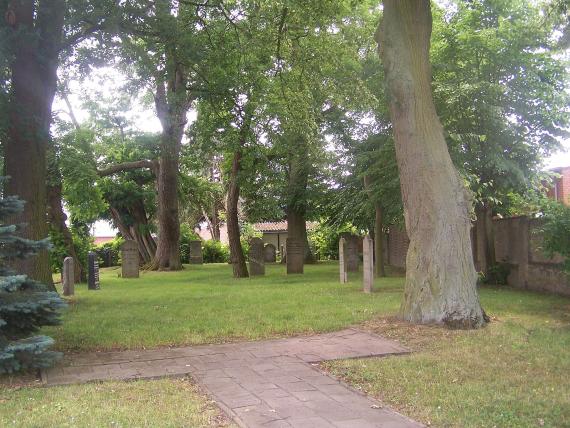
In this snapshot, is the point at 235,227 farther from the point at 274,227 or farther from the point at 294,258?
the point at 274,227

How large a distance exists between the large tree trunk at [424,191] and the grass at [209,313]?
1.52 metres

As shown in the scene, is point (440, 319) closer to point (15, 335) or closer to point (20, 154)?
point (15, 335)

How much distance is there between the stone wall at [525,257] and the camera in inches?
570

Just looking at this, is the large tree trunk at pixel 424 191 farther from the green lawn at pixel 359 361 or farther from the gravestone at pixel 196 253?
the gravestone at pixel 196 253

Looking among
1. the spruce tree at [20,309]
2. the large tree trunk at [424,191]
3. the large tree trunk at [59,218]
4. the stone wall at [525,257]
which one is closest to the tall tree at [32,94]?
the spruce tree at [20,309]

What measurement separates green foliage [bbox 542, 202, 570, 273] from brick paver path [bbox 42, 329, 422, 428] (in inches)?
168

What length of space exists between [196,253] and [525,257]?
24995mm

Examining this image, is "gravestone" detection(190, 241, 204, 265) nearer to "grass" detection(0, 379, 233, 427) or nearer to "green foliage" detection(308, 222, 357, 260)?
"green foliage" detection(308, 222, 357, 260)

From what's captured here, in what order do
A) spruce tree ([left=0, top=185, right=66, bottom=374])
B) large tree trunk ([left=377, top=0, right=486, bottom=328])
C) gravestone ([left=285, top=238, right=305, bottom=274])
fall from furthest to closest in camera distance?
gravestone ([left=285, top=238, right=305, bottom=274])
large tree trunk ([left=377, top=0, right=486, bottom=328])
spruce tree ([left=0, top=185, right=66, bottom=374])

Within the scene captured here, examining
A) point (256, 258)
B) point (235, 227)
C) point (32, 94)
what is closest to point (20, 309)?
point (32, 94)

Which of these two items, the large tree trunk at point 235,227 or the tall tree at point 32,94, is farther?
the large tree trunk at point 235,227

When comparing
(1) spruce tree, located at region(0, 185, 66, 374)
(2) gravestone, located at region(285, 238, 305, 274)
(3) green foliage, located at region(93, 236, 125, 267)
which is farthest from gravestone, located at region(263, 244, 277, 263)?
(1) spruce tree, located at region(0, 185, 66, 374)

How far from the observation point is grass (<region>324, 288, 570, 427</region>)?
5.14m

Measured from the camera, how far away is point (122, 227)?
36094 mm
